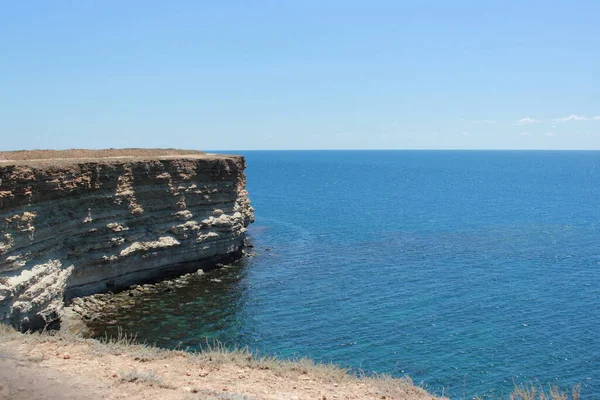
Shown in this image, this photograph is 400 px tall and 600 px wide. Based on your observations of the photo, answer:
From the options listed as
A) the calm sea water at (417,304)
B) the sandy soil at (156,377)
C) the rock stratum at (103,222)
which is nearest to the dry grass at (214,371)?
the sandy soil at (156,377)

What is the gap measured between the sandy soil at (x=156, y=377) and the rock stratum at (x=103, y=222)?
10.2 meters

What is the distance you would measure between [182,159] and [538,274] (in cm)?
2958

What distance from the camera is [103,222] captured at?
35.3 meters

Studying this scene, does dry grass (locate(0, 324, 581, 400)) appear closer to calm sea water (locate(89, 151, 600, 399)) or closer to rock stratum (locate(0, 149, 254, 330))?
calm sea water (locate(89, 151, 600, 399))

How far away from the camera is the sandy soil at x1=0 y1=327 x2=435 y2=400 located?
13703 mm

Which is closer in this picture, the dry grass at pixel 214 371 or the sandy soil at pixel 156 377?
the sandy soil at pixel 156 377

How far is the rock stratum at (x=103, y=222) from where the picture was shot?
88.7 feet

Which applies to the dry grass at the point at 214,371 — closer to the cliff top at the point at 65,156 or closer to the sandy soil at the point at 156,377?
the sandy soil at the point at 156,377

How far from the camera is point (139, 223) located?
1500 inches

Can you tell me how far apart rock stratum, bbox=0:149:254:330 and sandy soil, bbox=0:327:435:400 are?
10204 mm

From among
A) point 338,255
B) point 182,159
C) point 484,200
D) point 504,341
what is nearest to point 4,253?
point 182,159

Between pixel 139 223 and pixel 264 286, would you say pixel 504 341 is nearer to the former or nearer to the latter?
pixel 264 286

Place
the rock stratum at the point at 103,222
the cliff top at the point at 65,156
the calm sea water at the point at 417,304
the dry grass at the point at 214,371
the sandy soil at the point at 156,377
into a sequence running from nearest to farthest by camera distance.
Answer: the sandy soil at the point at 156,377 → the dry grass at the point at 214,371 → the calm sea water at the point at 417,304 → the rock stratum at the point at 103,222 → the cliff top at the point at 65,156

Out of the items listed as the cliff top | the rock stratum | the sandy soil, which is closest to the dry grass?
the sandy soil
